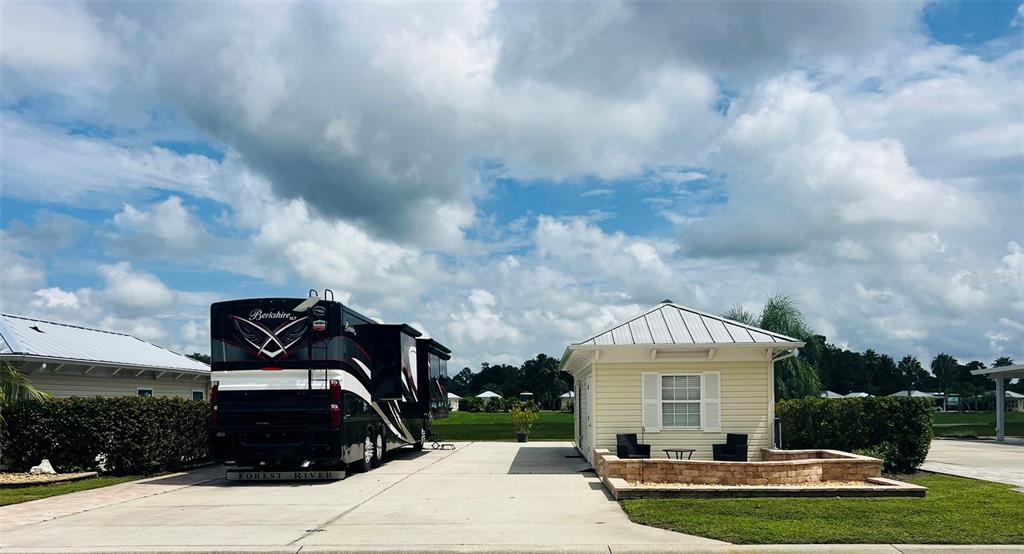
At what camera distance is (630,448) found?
17.7 metres

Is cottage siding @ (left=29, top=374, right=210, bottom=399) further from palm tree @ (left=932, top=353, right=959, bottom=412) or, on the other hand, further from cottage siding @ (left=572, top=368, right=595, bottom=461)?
palm tree @ (left=932, top=353, right=959, bottom=412)

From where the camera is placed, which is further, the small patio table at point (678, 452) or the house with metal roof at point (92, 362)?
the house with metal roof at point (92, 362)

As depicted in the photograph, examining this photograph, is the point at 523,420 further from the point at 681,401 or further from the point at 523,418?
the point at 681,401

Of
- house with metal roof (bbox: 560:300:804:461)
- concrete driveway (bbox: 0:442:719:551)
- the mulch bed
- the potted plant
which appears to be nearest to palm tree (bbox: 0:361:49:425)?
the mulch bed

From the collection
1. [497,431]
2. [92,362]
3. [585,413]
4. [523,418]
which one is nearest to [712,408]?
[585,413]

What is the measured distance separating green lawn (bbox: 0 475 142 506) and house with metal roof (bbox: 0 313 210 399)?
3.24 metres

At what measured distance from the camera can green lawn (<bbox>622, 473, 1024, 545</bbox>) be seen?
9.80 m

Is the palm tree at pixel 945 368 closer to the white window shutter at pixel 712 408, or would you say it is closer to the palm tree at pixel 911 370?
the palm tree at pixel 911 370

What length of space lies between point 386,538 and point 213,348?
8.32 metres

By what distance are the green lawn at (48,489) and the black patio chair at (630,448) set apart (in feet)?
32.4

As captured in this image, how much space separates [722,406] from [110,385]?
1505cm

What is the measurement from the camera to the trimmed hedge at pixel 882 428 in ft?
56.4

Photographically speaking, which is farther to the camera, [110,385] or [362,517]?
[110,385]

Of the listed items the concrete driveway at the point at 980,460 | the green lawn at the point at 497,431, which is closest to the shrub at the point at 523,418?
the green lawn at the point at 497,431
